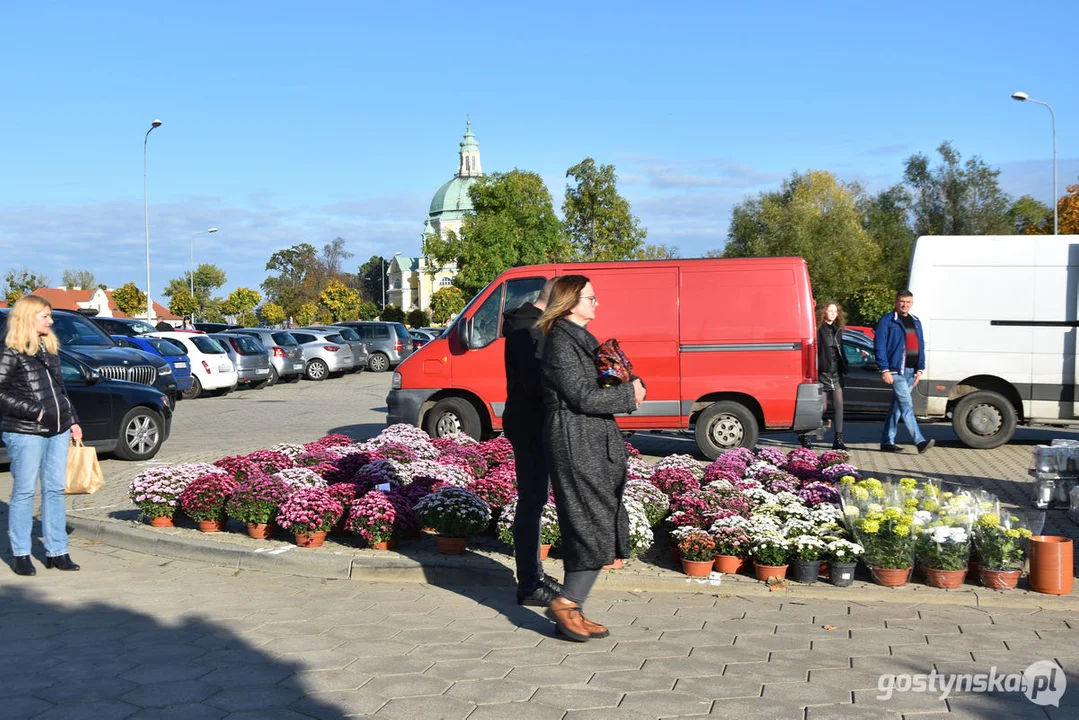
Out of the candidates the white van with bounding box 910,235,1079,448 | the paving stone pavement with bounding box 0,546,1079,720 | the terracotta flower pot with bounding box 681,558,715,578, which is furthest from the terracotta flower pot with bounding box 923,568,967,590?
the white van with bounding box 910,235,1079,448

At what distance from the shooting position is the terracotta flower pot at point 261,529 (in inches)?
309

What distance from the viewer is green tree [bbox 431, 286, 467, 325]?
82188 millimetres

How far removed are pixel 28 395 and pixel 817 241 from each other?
55734mm

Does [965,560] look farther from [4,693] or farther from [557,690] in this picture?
[4,693]

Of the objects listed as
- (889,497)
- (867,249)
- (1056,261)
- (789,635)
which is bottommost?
(789,635)

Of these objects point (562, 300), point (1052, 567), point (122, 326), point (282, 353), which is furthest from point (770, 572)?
point (282, 353)

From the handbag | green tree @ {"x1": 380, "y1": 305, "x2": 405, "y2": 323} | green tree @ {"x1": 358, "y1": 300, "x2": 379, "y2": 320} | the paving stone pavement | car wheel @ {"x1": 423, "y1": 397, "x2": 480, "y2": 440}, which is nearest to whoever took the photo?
the paving stone pavement

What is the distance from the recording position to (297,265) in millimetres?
106688

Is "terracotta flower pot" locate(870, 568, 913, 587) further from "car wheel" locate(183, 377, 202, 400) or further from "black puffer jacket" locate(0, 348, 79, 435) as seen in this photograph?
"car wheel" locate(183, 377, 202, 400)

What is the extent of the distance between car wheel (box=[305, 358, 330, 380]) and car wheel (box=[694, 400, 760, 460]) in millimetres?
22594

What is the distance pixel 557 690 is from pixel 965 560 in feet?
10.6

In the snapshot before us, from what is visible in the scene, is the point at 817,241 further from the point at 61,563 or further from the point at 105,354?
the point at 61,563

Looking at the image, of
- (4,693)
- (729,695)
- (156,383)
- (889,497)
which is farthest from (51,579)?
(156,383)

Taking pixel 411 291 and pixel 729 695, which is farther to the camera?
pixel 411 291
